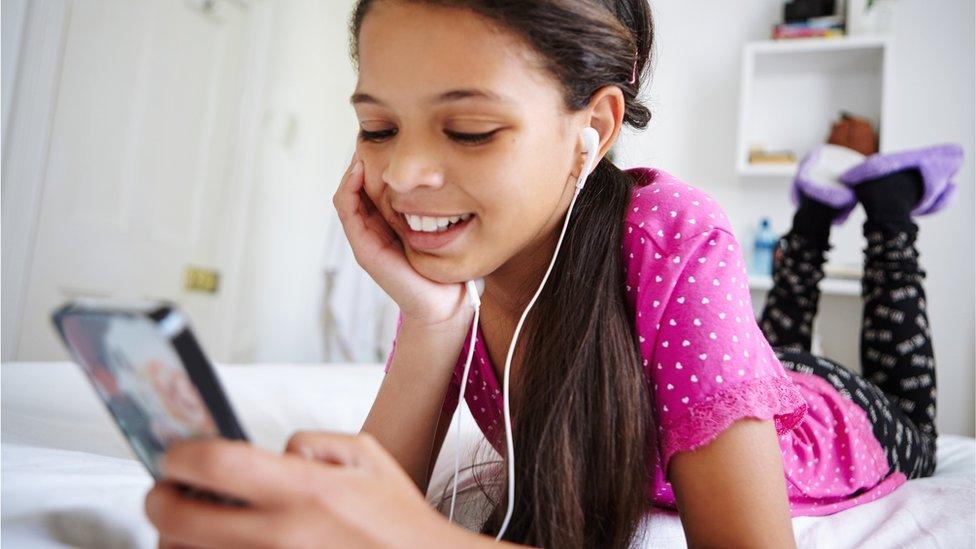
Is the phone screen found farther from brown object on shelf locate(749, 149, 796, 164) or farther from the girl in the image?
brown object on shelf locate(749, 149, 796, 164)

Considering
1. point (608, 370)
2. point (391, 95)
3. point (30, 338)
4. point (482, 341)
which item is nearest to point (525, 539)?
point (608, 370)

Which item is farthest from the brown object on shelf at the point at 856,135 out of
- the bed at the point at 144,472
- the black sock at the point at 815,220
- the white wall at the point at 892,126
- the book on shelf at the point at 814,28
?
the bed at the point at 144,472

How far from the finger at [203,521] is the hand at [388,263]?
43 centimetres

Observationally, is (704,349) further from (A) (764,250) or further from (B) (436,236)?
(A) (764,250)

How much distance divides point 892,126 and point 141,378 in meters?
3.15

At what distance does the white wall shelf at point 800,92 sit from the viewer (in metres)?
2.79

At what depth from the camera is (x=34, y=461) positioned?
618 millimetres

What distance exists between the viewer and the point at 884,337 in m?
1.65

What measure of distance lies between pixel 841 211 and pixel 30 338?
98.0 inches

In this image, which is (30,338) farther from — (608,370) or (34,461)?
(608,370)

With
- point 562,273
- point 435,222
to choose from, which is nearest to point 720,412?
point 562,273

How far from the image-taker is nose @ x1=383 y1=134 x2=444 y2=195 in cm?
66

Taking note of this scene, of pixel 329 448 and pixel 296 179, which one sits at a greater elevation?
pixel 296 179

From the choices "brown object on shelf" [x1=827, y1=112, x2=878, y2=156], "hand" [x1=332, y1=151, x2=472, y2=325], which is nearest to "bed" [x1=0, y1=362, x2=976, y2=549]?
"hand" [x1=332, y1=151, x2=472, y2=325]
